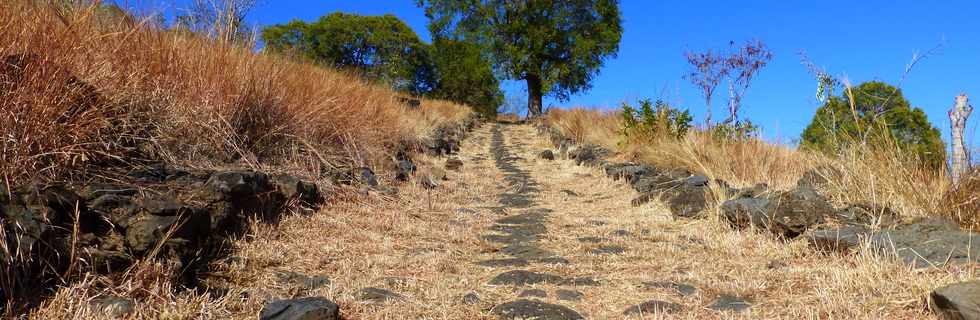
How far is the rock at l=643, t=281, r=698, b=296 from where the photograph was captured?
326 cm

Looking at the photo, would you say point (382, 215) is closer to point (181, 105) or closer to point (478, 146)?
point (181, 105)

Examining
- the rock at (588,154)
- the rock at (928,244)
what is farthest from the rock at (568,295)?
the rock at (588,154)

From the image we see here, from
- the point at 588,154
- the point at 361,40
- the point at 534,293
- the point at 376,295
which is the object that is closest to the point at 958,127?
the point at 534,293

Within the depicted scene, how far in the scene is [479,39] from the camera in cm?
2377

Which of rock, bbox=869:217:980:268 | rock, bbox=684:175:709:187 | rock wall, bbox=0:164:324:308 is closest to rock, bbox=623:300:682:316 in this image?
rock, bbox=869:217:980:268

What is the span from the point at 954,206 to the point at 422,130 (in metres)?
8.59

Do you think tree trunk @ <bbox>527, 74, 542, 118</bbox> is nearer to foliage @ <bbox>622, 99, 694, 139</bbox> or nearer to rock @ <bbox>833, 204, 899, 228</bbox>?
foliage @ <bbox>622, 99, 694, 139</bbox>

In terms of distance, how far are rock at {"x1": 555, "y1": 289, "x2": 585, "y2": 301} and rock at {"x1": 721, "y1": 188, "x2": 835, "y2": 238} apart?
1.86 m

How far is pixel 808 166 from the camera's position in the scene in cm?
653

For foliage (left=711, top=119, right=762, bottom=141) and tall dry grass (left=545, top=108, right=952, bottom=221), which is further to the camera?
foliage (left=711, top=119, right=762, bottom=141)

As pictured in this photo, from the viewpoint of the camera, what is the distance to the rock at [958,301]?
236 centimetres

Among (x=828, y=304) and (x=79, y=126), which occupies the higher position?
(x=79, y=126)

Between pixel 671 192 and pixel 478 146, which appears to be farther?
pixel 478 146

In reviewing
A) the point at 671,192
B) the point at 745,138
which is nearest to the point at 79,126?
the point at 671,192
